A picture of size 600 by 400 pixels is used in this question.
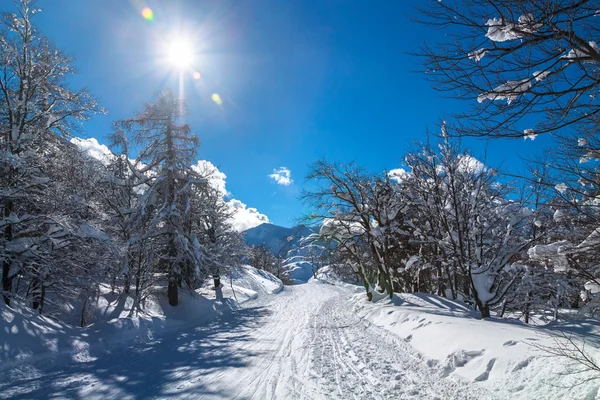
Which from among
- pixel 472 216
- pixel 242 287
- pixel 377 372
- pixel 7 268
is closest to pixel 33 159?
pixel 7 268

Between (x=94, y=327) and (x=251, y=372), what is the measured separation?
21.5 feet

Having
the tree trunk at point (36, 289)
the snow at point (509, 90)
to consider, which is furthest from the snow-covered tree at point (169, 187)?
the snow at point (509, 90)

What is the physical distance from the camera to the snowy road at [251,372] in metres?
4.43

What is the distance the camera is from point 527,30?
3105 millimetres

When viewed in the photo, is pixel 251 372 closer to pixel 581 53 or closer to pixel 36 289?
pixel 581 53

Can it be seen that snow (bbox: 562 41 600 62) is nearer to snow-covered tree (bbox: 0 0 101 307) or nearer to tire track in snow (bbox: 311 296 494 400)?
tire track in snow (bbox: 311 296 494 400)

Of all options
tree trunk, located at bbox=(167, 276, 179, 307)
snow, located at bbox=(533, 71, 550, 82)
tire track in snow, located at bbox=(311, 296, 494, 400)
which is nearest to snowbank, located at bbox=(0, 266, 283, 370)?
tree trunk, located at bbox=(167, 276, 179, 307)

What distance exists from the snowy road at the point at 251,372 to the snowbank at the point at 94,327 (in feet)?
1.60

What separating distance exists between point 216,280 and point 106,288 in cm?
1124

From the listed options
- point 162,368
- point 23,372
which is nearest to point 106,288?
point 23,372

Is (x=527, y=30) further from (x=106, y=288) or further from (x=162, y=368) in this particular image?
(x=106, y=288)

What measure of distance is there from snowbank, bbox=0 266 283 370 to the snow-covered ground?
1.05ft

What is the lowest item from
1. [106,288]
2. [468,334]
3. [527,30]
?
[468,334]

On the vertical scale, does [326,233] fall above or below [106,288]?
above
